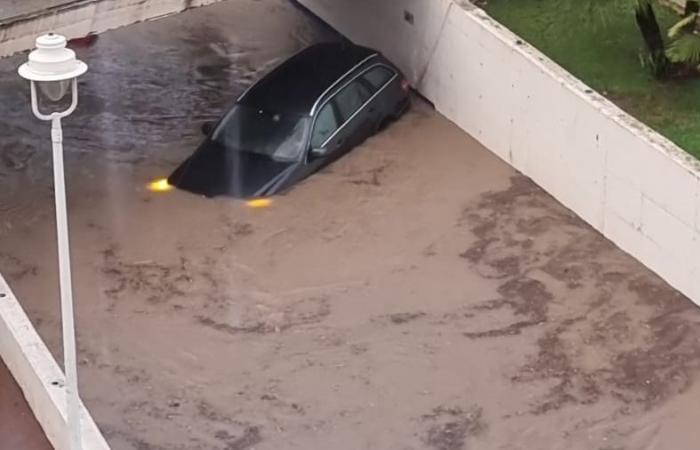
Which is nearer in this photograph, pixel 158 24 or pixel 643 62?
pixel 643 62

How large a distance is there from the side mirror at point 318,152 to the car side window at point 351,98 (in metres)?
0.52

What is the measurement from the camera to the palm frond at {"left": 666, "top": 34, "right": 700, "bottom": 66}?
1582 centimetres

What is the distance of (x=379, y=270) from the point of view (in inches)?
587

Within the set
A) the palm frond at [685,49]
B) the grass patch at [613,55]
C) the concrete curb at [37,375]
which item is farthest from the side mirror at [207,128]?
the concrete curb at [37,375]

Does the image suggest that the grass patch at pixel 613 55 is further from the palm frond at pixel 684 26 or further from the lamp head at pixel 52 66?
the lamp head at pixel 52 66

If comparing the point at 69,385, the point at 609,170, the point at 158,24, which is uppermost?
the point at 69,385

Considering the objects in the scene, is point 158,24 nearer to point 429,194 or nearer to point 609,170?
point 429,194

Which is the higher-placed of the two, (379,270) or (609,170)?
(609,170)

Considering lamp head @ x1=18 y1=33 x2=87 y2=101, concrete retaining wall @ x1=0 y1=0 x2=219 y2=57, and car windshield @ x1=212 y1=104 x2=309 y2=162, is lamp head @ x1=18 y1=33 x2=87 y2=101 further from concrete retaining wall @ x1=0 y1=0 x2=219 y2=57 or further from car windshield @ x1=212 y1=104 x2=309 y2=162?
car windshield @ x1=212 y1=104 x2=309 y2=162

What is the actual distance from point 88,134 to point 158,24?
3583 mm

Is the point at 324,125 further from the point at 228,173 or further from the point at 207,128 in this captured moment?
the point at 207,128

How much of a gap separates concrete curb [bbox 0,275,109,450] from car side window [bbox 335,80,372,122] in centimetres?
633

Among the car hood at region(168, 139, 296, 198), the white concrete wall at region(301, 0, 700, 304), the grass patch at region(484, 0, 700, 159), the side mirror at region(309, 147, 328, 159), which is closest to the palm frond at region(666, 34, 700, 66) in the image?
the grass patch at region(484, 0, 700, 159)

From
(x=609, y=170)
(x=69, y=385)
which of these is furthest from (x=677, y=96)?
(x=69, y=385)
